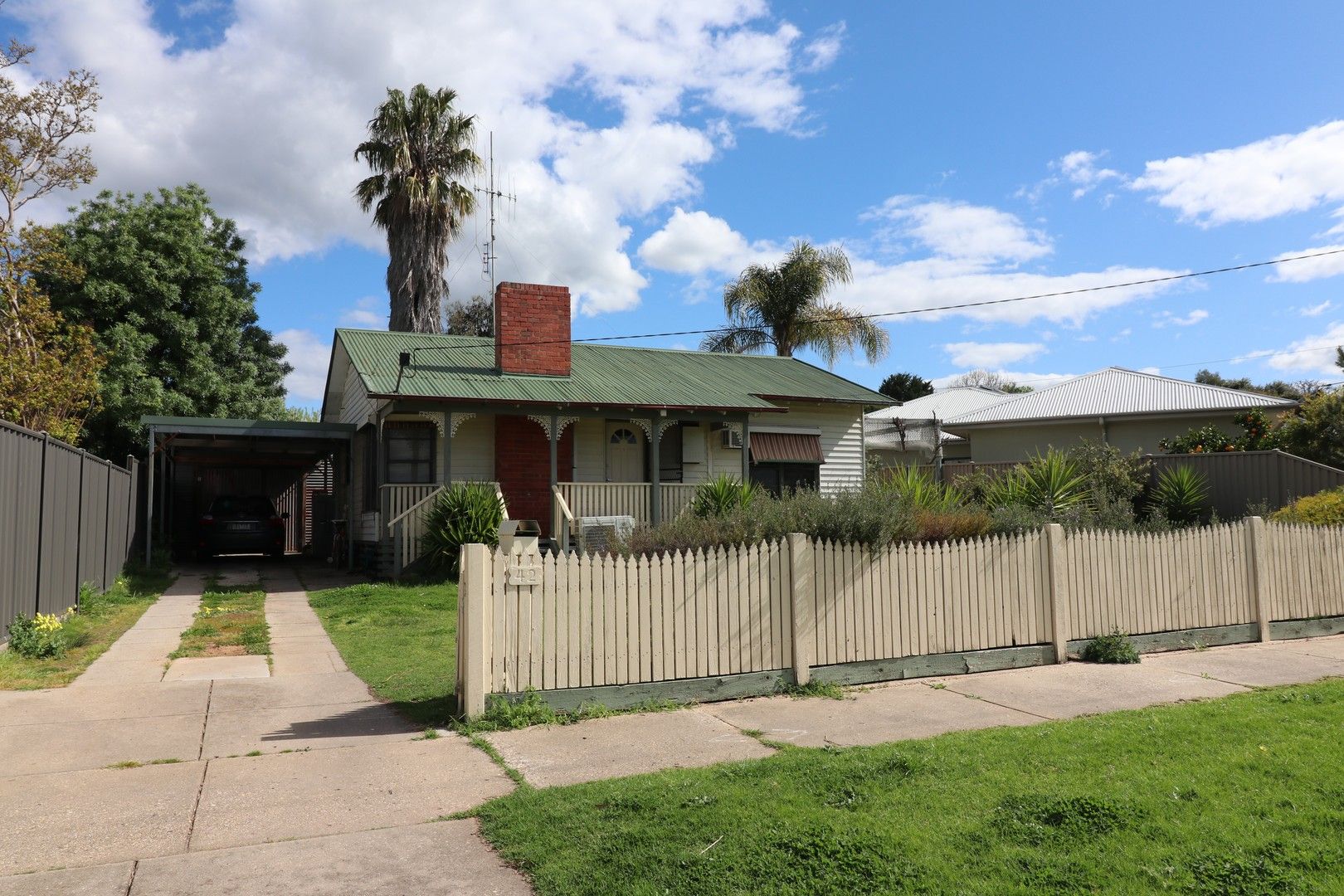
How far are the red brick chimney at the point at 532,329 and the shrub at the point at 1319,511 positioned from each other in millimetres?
12565

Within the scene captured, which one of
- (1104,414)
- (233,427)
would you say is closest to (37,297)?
(233,427)

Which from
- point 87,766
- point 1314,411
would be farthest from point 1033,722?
point 1314,411

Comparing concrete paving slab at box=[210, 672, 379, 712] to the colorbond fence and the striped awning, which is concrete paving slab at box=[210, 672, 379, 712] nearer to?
the colorbond fence

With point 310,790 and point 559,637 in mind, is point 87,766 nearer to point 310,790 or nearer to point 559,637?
point 310,790

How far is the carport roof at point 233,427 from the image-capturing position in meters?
17.8

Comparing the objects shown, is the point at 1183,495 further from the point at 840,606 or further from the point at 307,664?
the point at 307,664

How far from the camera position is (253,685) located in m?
8.31

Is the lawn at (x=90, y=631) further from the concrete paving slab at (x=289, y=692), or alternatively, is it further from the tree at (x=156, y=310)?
the tree at (x=156, y=310)

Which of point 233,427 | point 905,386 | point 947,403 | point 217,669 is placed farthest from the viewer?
point 905,386

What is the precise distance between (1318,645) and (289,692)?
10401 mm

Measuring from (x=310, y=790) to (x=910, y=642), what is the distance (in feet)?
17.0

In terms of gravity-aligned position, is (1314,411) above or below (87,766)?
above

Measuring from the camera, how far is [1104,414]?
28.7 meters

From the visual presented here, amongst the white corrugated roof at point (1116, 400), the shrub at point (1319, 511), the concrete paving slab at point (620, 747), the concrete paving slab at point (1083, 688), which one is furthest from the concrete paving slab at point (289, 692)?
the white corrugated roof at point (1116, 400)
